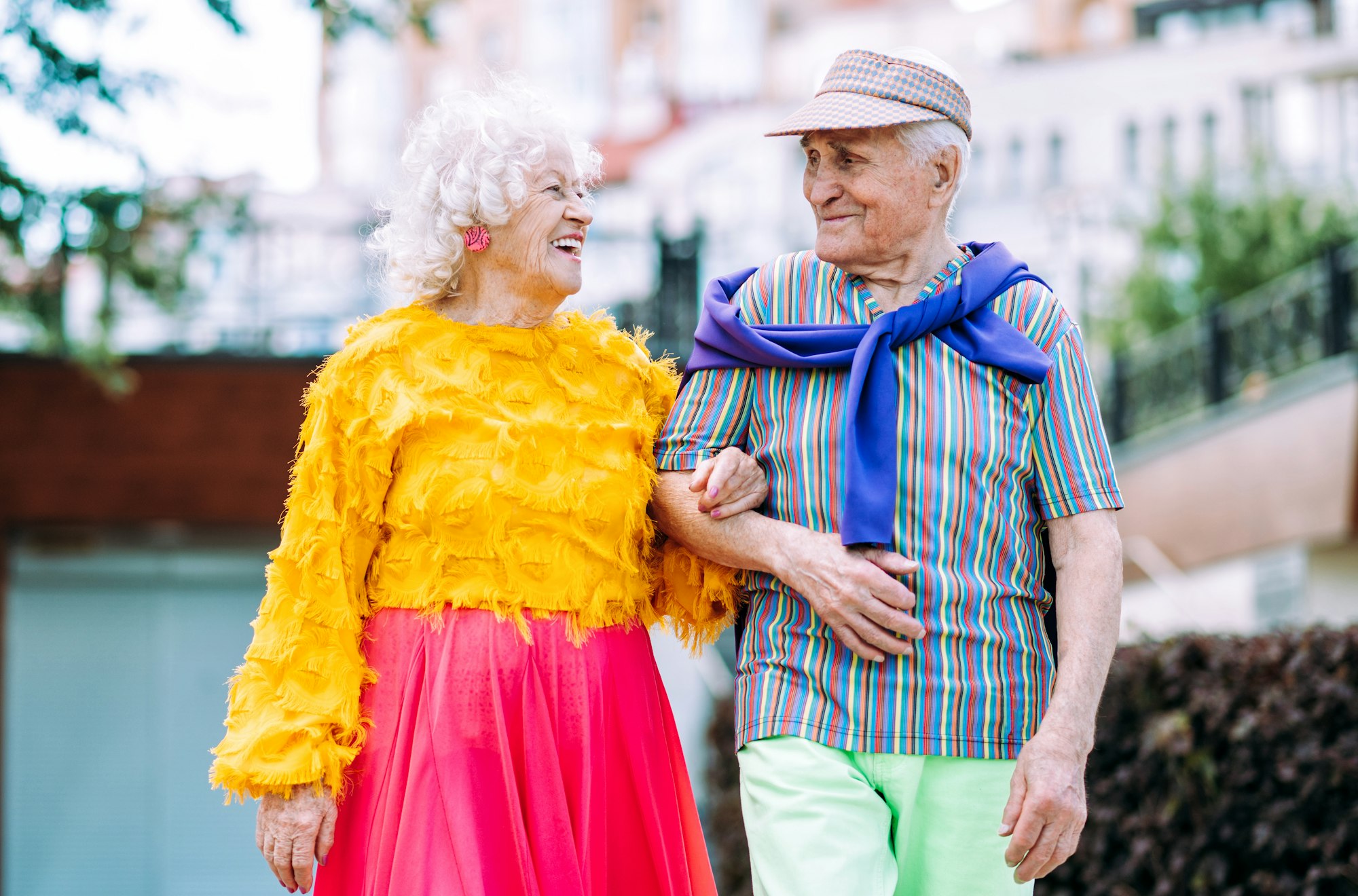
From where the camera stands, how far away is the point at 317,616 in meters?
3.24

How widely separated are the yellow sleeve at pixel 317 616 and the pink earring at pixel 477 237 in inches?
14.7

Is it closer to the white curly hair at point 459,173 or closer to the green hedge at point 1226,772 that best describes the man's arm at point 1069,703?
the white curly hair at point 459,173

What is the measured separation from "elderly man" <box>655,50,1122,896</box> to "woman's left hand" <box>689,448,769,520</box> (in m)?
0.02

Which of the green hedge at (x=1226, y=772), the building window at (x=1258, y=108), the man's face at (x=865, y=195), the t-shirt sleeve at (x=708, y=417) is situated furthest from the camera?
the building window at (x=1258, y=108)

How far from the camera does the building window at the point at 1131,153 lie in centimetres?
3384

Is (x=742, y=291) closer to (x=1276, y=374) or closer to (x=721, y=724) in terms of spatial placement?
(x=721, y=724)

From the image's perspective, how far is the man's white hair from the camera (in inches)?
122

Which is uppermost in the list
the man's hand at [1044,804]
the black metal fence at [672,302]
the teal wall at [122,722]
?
the black metal fence at [672,302]

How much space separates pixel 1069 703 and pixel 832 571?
1.64ft

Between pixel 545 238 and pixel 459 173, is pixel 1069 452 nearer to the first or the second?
pixel 545 238

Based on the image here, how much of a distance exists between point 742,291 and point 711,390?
0.23 metres

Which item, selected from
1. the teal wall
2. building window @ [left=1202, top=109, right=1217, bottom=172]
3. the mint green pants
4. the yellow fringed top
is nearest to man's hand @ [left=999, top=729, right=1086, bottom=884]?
the mint green pants

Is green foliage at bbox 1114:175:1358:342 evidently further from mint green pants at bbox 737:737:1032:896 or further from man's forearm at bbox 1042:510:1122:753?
mint green pants at bbox 737:737:1032:896

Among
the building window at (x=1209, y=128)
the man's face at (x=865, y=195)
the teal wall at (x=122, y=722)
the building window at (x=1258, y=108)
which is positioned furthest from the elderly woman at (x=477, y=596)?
the building window at (x=1209, y=128)
